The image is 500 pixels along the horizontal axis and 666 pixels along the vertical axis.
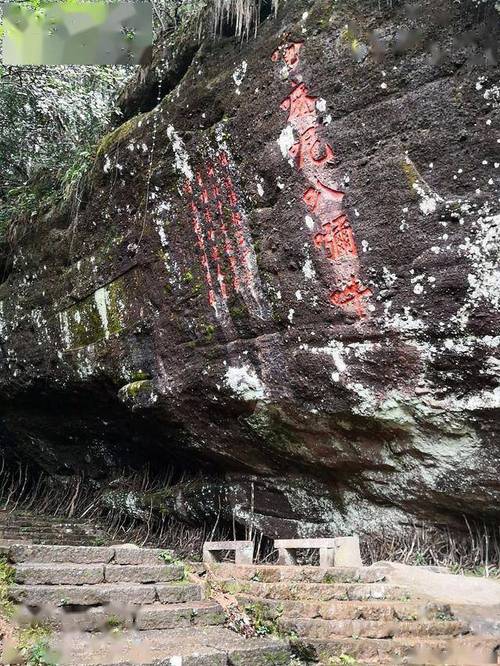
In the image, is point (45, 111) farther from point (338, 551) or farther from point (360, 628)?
point (360, 628)

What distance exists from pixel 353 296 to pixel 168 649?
2613 mm

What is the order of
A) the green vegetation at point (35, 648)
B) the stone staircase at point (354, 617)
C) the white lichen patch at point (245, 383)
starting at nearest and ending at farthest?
the green vegetation at point (35, 648), the stone staircase at point (354, 617), the white lichen patch at point (245, 383)

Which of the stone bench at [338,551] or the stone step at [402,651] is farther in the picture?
the stone bench at [338,551]

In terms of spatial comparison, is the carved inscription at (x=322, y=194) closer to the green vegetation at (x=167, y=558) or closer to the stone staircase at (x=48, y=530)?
the green vegetation at (x=167, y=558)

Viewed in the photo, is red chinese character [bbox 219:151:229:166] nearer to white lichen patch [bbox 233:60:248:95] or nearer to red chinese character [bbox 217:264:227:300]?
white lichen patch [bbox 233:60:248:95]

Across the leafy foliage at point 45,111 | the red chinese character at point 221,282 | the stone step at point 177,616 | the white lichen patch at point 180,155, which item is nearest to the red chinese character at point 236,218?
the red chinese character at point 221,282

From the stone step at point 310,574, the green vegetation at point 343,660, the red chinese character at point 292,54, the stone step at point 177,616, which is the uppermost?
the red chinese character at point 292,54

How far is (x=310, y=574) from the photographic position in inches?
160

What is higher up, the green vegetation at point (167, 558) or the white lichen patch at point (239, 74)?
the white lichen patch at point (239, 74)

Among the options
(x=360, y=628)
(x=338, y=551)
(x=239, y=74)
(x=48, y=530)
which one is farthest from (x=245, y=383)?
(x=48, y=530)

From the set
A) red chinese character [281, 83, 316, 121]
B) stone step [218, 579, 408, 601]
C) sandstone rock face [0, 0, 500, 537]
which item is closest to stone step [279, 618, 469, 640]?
stone step [218, 579, 408, 601]

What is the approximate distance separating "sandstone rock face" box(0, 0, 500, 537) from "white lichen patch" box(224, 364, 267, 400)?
0.05 feet

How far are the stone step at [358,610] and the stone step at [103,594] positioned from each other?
55 centimetres

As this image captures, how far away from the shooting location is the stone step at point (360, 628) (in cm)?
340
